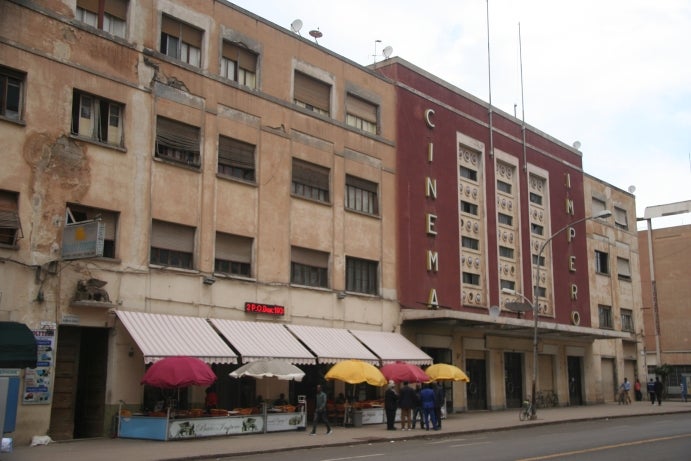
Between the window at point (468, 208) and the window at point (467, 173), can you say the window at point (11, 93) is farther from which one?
the window at point (467, 173)

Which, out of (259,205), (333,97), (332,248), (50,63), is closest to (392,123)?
(333,97)

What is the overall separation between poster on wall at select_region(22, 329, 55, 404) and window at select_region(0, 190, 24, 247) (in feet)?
8.57

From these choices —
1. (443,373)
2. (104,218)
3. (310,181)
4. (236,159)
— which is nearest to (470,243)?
(443,373)

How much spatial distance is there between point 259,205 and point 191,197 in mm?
3053

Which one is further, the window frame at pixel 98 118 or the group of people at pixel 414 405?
the group of people at pixel 414 405

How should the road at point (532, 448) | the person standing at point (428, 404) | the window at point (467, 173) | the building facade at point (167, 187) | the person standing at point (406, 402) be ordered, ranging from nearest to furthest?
1. the road at point (532, 448)
2. the building facade at point (167, 187)
3. the person standing at point (428, 404)
4. the person standing at point (406, 402)
5. the window at point (467, 173)

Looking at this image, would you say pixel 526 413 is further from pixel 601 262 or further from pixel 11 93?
pixel 601 262

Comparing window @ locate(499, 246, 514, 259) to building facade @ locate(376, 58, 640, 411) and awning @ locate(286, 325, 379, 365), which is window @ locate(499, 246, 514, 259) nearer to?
building facade @ locate(376, 58, 640, 411)

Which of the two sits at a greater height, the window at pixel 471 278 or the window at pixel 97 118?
the window at pixel 97 118

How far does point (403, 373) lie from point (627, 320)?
103 feet

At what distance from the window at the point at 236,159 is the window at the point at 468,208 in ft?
46.5

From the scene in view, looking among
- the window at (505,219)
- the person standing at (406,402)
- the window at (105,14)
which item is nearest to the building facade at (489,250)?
the window at (505,219)

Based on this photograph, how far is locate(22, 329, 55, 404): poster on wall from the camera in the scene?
2078cm

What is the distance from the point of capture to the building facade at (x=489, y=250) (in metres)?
35.4
